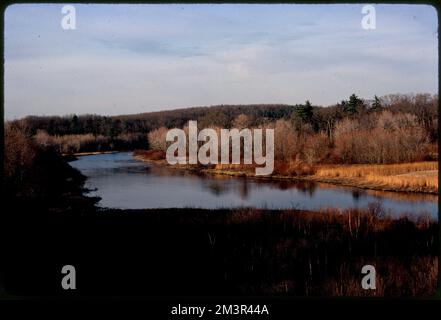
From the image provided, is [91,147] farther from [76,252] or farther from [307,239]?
[307,239]

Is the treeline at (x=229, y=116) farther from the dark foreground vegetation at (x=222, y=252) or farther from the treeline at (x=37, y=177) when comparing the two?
the dark foreground vegetation at (x=222, y=252)

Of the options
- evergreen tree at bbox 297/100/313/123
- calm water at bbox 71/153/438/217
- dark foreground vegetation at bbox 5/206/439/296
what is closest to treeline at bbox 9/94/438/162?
evergreen tree at bbox 297/100/313/123

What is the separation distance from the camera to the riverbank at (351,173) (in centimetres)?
514

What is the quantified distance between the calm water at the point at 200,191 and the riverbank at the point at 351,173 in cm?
A: 14

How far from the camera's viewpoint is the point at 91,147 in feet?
19.1

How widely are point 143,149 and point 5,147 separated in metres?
1.83

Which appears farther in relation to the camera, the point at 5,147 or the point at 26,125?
the point at 26,125

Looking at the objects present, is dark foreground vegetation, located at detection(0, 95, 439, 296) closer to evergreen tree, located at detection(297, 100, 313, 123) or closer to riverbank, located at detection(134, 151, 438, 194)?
riverbank, located at detection(134, 151, 438, 194)

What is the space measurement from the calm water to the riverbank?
135 millimetres

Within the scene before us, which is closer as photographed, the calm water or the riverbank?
the riverbank

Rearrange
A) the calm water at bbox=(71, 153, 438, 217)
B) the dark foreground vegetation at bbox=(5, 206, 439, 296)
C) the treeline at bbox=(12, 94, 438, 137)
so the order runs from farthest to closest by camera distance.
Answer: the calm water at bbox=(71, 153, 438, 217)
the treeline at bbox=(12, 94, 438, 137)
the dark foreground vegetation at bbox=(5, 206, 439, 296)

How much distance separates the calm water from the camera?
223 inches
